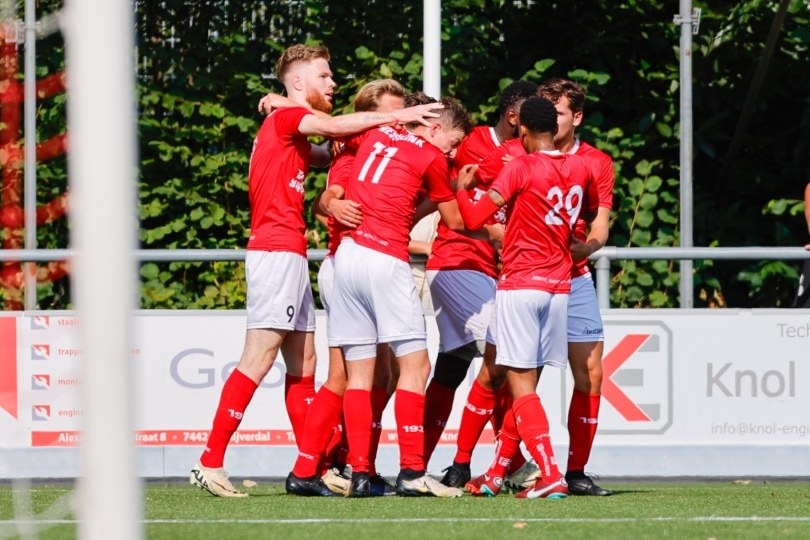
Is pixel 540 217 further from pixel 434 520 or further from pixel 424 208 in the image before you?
pixel 434 520

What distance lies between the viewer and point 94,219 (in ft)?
11.4

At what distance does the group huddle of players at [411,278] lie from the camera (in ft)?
21.7

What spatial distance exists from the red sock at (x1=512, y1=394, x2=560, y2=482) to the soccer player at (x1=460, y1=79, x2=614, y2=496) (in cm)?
36

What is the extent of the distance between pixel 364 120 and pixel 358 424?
136 cm

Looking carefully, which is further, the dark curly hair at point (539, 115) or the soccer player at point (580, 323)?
the soccer player at point (580, 323)

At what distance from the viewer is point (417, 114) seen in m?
6.51

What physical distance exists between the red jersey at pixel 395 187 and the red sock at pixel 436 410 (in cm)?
101

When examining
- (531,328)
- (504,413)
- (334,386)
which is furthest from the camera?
(504,413)

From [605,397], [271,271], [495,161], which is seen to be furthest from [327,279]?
[605,397]

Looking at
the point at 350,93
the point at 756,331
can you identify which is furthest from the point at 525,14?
the point at 756,331

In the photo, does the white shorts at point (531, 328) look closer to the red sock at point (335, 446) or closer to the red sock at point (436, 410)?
the red sock at point (436, 410)

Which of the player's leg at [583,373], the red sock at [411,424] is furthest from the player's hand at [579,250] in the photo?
the red sock at [411,424]

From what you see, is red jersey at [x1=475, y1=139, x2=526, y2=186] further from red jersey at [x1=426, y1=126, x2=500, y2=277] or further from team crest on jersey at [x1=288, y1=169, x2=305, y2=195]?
team crest on jersey at [x1=288, y1=169, x2=305, y2=195]

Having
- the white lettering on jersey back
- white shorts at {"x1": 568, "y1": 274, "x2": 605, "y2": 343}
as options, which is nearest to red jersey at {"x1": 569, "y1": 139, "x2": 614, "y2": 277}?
white shorts at {"x1": 568, "y1": 274, "x2": 605, "y2": 343}
